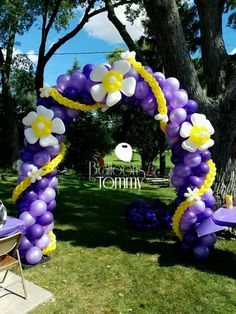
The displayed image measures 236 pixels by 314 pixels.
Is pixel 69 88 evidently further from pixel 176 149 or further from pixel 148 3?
pixel 148 3

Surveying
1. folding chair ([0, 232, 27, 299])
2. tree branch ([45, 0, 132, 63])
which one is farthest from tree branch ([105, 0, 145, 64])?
tree branch ([45, 0, 132, 63])

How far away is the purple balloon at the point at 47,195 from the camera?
6.40 m

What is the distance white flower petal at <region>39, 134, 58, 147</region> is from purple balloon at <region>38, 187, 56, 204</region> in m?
0.86

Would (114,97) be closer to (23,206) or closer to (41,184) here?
(41,184)

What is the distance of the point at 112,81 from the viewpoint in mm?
6023

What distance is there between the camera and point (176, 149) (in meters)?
6.66

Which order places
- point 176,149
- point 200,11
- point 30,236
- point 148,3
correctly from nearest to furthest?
point 30,236 → point 176,149 → point 148,3 → point 200,11

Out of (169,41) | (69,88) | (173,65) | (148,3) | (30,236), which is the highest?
(148,3)

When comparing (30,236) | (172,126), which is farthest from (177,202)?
(30,236)

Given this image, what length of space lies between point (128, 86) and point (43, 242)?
3.02 metres

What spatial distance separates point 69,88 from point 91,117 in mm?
15003

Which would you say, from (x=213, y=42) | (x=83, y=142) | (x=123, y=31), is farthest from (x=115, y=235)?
(x=83, y=142)

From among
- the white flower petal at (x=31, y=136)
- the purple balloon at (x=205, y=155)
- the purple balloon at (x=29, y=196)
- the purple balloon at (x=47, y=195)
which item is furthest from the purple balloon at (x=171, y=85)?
the purple balloon at (x=29, y=196)

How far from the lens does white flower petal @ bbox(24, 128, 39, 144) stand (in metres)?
6.17
